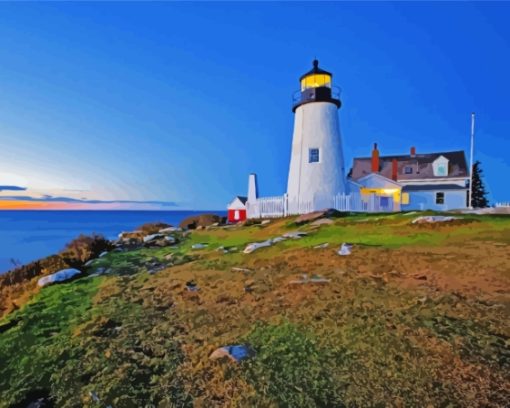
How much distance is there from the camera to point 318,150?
63.1 feet

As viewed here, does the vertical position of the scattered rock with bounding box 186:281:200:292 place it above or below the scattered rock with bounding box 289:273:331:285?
below

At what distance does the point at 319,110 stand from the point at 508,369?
17429 mm

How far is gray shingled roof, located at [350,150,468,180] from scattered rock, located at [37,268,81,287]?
23055mm

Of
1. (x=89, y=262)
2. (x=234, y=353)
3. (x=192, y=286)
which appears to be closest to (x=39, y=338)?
(x=192, y=286)

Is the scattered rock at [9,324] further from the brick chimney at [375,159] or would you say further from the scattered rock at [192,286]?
the brick chimney at [375,159]

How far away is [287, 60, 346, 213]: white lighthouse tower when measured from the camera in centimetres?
1903

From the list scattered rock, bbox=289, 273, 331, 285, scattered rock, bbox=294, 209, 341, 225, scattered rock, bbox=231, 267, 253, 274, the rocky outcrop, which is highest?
scattered rock, bbox=294, 209, 341, 225

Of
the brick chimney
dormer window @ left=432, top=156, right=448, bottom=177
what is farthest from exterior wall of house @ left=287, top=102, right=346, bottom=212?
dormer window @ left=432, top=156, right=448, bottom=177

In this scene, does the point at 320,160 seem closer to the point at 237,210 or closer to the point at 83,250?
the point at 237,210

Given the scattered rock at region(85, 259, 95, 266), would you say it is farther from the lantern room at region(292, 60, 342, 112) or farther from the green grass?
the lantern room at region(292, 60, 342, 112)

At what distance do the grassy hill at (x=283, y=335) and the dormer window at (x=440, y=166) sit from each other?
22.2m

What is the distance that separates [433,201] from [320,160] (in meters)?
12.9

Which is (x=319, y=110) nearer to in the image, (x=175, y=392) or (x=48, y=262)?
(x=48, y=262)

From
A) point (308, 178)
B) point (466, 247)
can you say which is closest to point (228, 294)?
point (466, 247)
